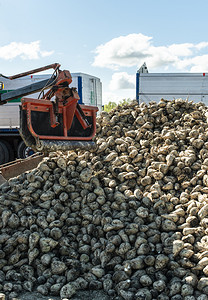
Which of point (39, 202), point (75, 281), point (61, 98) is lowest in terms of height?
point (75, 281)

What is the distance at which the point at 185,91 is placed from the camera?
9.68 meters

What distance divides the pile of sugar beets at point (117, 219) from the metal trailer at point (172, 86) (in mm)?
4329

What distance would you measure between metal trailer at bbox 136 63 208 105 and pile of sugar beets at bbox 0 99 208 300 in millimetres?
Answer: 4329

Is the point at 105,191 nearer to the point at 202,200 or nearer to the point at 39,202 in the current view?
the point at 39,202

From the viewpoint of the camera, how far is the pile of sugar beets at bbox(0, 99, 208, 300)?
3271 mm

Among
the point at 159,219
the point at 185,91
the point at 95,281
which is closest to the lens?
the point at 95,281

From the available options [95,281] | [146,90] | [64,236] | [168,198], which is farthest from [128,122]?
[146,90]

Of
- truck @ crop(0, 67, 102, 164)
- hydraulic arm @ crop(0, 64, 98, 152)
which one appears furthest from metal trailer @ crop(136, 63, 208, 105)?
hydraulic arm @ crop(0, 64, 98, 152)

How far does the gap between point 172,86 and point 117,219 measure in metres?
6.72

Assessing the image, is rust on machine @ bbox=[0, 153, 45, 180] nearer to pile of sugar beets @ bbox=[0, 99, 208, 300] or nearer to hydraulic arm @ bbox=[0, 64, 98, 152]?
pile of sugar beets @ bbox=[0, 99, 208, 300]

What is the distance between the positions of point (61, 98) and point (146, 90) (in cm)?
569

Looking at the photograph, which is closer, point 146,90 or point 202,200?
point 202,200

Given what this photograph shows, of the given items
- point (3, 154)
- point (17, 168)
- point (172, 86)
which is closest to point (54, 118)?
point (17, 168)

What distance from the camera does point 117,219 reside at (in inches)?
154
